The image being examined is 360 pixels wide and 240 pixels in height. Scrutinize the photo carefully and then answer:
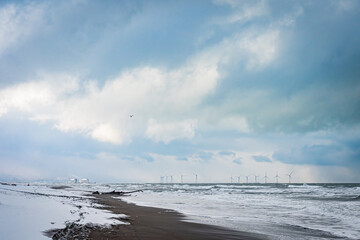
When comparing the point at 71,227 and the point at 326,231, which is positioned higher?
the point at 71,227

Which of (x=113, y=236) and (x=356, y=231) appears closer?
(x=113, y=236)

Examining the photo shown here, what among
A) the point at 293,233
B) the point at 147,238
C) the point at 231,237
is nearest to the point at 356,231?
the point at 293,233

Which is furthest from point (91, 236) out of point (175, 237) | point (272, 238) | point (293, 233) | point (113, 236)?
point (293, 233)

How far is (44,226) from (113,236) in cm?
243

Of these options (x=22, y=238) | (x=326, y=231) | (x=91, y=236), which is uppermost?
(x=22, y=238)

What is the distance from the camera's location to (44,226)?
30.8 feet

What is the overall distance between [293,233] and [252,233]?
2122 mm

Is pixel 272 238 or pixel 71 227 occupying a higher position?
pixel 71 227

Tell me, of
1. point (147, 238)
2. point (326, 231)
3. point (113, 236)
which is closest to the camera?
point (113, 236)

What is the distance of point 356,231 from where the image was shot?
14562 millimetres

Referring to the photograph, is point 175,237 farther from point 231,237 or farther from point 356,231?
point 356,231

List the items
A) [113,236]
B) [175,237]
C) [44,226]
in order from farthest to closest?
[175,237]
[113,236]
[44,226]

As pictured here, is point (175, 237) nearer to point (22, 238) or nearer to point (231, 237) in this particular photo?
point (231, 237)

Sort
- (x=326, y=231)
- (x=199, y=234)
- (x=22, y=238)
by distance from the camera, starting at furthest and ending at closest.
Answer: (x=326, y=231) < (x=199, y=234) < (x=22, y=238)
